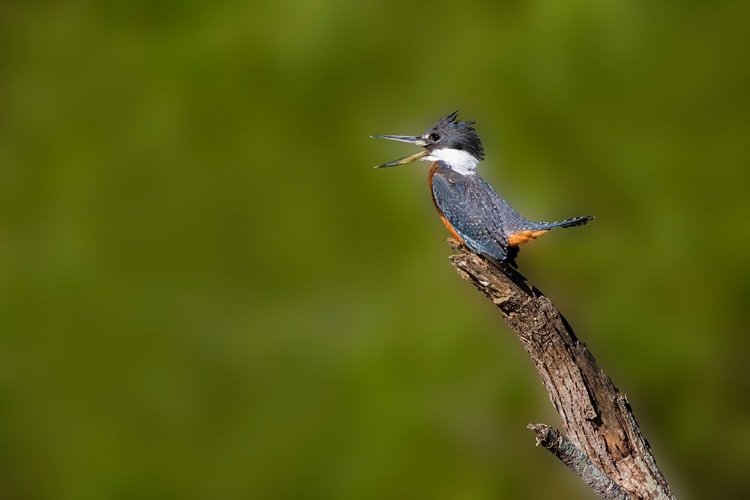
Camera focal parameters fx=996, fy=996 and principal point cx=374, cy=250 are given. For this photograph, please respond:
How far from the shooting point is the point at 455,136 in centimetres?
346

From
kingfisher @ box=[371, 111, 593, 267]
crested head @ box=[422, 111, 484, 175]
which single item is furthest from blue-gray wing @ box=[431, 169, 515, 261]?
crested head @ box=[422, 111, 484, 175]

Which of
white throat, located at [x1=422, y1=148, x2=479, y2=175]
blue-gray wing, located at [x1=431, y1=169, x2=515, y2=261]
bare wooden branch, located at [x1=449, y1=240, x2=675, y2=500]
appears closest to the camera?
bare wooden branch, located at [x1=449, y1=240, x2=675, y2=500]

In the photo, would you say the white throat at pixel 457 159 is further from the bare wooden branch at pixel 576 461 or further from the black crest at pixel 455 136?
the bare wooden branch at pixel 576 461

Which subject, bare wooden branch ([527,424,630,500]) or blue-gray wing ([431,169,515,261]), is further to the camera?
blue-gray wing ([431,169,515,261])

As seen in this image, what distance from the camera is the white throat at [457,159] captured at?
11.3 feet

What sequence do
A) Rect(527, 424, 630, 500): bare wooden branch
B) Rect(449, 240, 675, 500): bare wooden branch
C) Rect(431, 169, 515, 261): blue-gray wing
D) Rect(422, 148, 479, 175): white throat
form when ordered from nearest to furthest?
Rect(527, 424, 630, 500): bare wooden branch
Rect(449, 240, 675, 500): bare wooden branch
Rect(431, 169, 515, 261): blue-gray wing
Rect(422, 148, 479, 175): white throat

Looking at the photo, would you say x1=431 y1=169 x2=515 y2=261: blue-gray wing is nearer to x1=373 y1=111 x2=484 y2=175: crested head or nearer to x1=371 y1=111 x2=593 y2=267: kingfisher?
x1=371 y1=111 x2=593 y2=267: kingfisher

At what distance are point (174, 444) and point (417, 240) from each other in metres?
1.52

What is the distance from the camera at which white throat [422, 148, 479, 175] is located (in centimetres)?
344

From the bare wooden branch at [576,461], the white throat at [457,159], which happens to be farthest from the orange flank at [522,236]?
the bare wooden branch at [576,461]

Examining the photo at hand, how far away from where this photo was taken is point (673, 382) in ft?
16.4

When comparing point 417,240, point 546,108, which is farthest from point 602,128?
point 417,240

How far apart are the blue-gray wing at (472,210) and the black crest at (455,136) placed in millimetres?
145

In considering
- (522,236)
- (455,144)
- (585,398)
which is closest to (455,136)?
(455,144)
